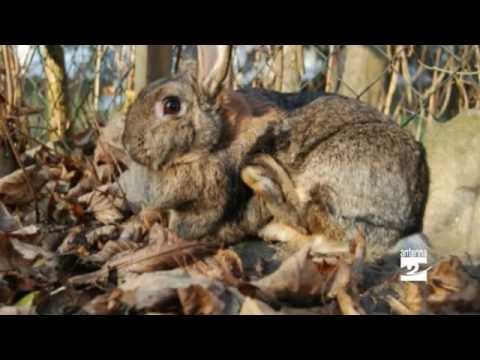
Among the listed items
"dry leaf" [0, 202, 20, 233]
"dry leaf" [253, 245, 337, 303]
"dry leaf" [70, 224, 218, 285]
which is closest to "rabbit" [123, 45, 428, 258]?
"dry leaf" [70, 224, 218, 285]

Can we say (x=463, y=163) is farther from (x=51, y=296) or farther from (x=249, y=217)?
(x=51, y=296)

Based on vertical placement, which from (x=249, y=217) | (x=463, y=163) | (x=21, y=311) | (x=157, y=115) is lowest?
(x=21, y=311)

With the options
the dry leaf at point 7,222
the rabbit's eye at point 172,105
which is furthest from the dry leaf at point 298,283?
the dry leaf at point 7,222

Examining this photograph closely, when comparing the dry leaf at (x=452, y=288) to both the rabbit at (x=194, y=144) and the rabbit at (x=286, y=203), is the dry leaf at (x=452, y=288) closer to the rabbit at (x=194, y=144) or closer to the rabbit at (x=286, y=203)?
the rabbit at (x=286, y=203)

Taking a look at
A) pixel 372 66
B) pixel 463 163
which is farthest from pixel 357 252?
pixel 372 66

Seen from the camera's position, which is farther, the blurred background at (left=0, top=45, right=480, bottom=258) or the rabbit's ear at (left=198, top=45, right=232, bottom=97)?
the blurred background at (left=0, top=45, right=480, bottom=258)

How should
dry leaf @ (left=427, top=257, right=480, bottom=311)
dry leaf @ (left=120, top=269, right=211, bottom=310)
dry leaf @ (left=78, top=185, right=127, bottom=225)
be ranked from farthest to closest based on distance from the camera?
1. dry leaf @ (left=78, top=185, right=127, bottom=225)
2. dry leaf @ (left=427, top=257, right=480, bottom=311)
3. dry leaf @ (left=120, top=269, right=211, bottom=310)

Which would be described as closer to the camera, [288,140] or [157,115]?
[157,115]

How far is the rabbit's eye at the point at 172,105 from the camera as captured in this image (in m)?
3.23

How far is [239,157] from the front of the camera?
11.0ft

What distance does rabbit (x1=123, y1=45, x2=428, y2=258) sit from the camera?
324 centimetres

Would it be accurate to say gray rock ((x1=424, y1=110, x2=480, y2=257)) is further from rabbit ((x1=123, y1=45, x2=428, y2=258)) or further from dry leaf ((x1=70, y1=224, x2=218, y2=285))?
dry leaf ((x1=70, y1=224, x2=218, y2=285))

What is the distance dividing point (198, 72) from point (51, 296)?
138 centimetres

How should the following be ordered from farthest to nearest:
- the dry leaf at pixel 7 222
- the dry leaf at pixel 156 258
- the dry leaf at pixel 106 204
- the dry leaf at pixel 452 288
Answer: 1. the dry leaf at pixel 106 204
2. the dry leaf at pixel 7 222
3. the dry leaf at pixel 156 258
4. the dry leaf at pixel 452 288
